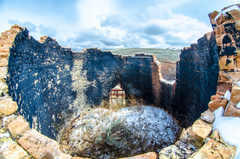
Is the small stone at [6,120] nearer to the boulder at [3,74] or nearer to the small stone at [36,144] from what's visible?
the small stone at [36,144]

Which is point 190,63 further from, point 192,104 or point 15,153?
point 15,153

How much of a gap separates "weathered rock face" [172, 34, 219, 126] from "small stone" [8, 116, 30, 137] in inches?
167

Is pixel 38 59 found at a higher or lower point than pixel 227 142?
higher

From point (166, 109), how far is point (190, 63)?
10.1 ft

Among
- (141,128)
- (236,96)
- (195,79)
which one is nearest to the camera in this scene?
(236,96)

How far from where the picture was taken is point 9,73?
2.59 m

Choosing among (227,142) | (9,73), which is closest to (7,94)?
(9,73)

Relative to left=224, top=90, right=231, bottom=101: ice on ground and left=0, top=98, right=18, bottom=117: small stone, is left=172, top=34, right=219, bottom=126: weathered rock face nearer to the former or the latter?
left=224, top=90, right=231, bottom=101: ice on ground

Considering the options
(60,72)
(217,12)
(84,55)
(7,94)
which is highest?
(217,12)

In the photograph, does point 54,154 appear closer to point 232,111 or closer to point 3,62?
point 3,62

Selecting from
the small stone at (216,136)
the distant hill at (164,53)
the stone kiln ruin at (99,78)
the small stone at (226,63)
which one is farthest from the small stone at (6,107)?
the distant hill at (164,53)

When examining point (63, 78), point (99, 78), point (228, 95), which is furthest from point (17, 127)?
point (99, 78)

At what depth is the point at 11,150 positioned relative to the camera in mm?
1687

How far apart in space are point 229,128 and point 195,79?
108 inches
